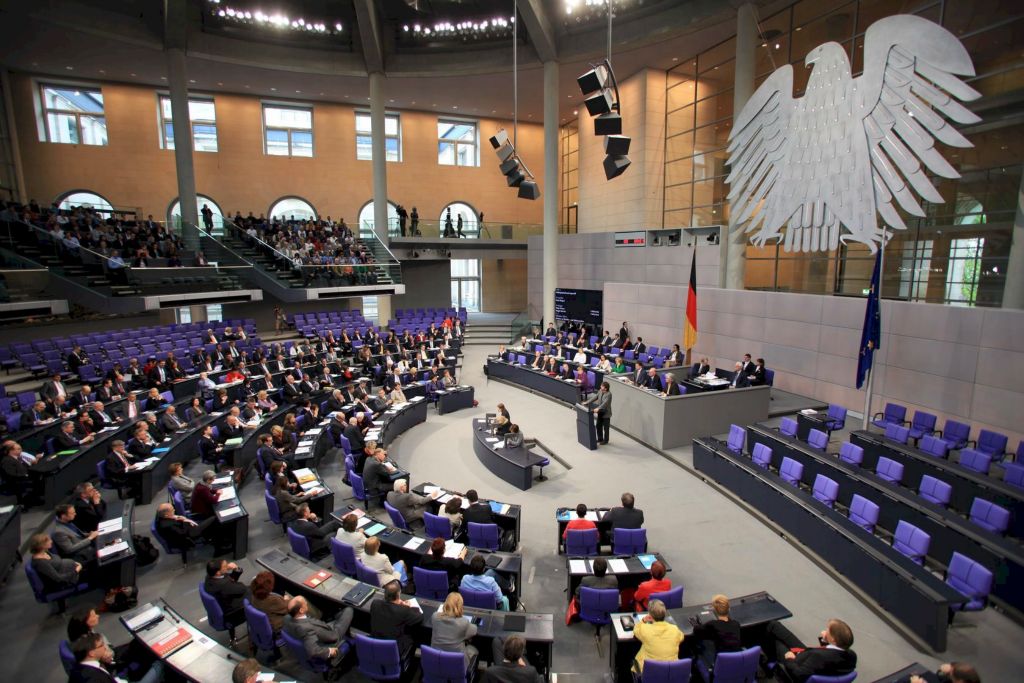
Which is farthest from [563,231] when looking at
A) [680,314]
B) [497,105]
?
[680,314]

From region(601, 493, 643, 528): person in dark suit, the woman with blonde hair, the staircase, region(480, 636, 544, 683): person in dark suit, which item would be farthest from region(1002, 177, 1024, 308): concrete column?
the staircase

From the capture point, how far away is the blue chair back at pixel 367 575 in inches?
229

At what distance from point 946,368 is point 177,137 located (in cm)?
2646

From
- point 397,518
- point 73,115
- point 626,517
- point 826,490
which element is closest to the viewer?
point 626,517

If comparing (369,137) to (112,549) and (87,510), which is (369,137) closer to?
(87,510)

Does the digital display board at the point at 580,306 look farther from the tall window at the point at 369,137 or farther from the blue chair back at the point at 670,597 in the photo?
the blue chair back at the point at 670,597

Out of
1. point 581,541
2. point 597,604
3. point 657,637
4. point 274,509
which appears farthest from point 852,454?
point 274,509

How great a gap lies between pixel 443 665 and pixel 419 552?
6.05 feet

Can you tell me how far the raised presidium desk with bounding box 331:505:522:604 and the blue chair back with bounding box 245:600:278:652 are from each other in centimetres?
158

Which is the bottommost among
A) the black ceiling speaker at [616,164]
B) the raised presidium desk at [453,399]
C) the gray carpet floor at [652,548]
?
the gray carpet floor at [652,548]

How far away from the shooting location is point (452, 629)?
468 cm

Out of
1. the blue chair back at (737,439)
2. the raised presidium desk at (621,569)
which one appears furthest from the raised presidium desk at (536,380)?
the raised presidium desk at (621,569)

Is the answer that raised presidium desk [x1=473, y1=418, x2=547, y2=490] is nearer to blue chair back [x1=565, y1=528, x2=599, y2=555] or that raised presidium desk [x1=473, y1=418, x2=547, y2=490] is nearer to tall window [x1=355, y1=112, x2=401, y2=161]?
blue chair back [x1=565, y1=528, x2=599, y2=555]

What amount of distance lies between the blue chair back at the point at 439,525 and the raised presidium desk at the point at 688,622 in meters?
2.57
